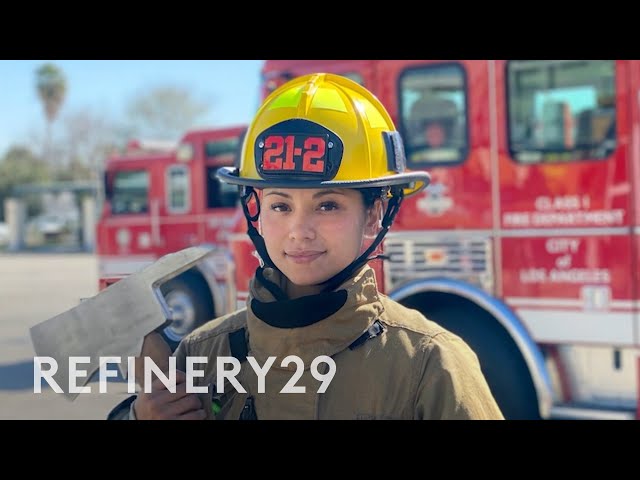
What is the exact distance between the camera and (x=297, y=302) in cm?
139

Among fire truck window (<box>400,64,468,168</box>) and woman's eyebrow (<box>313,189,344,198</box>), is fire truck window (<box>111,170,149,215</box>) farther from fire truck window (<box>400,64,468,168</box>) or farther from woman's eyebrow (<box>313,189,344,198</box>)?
woman's eyebrow (<box>313,189,344,198</box>)

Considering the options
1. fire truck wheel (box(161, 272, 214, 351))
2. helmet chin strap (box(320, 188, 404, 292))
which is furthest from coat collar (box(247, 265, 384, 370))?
fire truck wheel (box(161, 272, 214, 351))

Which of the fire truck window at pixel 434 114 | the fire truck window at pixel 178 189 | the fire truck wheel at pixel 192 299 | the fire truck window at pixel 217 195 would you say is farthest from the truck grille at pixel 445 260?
the fire truck window at pixel 178 189

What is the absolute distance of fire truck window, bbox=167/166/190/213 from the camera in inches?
291

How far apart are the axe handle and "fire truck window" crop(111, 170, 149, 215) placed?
6398 mm

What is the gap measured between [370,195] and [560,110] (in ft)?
8.77

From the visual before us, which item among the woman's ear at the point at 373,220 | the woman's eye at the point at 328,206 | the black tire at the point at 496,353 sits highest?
the woman's eye at the point at 328,206

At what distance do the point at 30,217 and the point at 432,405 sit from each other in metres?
16.1

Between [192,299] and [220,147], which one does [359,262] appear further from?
[220,147]

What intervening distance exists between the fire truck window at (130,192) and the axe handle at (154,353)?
Answer: 6398 millimetres

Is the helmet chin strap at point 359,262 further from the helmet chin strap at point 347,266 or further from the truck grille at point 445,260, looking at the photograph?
the truck grille at point 445,260

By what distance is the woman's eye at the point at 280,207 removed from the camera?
1.48 metres

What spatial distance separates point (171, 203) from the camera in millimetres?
7449
